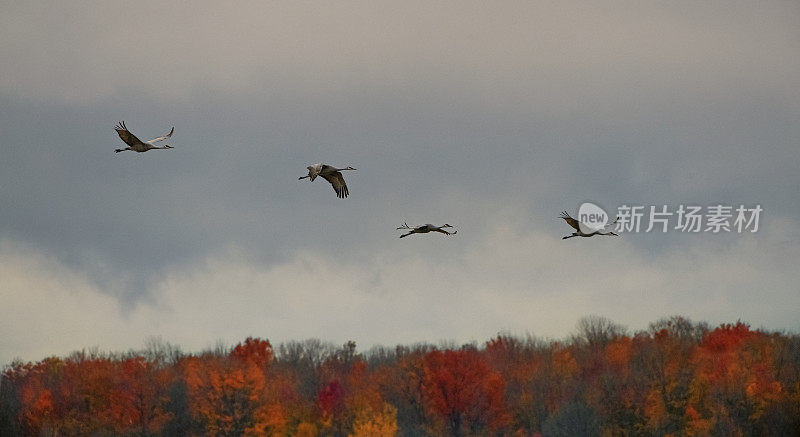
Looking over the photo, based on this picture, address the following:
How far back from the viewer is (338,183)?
25.4m

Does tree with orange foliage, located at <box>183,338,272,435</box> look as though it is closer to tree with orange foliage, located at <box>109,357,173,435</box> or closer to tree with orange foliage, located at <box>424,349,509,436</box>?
tree with orange foliage, located at <box>109,357,173,435</box>

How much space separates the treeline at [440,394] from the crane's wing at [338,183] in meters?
56.3

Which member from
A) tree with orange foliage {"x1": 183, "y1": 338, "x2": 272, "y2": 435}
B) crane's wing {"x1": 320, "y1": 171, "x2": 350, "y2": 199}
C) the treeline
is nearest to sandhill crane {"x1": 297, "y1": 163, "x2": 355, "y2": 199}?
crane's wing {"x1": 320, "y1": 171, "x2": 350, "y2": 199}

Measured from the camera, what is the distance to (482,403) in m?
92.5

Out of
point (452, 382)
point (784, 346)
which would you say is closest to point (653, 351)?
point (784, 346)

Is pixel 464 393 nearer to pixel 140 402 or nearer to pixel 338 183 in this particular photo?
pixel 140 402

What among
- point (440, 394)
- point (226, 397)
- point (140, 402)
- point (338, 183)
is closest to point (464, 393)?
point (440, 394)

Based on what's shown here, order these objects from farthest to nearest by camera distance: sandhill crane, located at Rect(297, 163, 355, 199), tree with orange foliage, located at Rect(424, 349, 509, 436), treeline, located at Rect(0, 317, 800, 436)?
tree with orange foliage, located at Rect(424, 349, 509, 436)
treeline, located at Rect(0, 317, 800, 436)
sandhill crane, located at Rect(297, 163, 355, 199)

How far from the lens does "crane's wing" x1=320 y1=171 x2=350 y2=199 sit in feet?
82.4

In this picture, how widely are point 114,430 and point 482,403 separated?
3406cm

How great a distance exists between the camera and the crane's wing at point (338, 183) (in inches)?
989

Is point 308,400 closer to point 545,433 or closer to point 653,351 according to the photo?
point 545,433

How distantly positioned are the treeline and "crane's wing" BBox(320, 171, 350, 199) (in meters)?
56.3

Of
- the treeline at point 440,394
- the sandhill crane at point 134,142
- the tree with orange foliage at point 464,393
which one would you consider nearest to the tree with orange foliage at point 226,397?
the treeline at point 440,394
